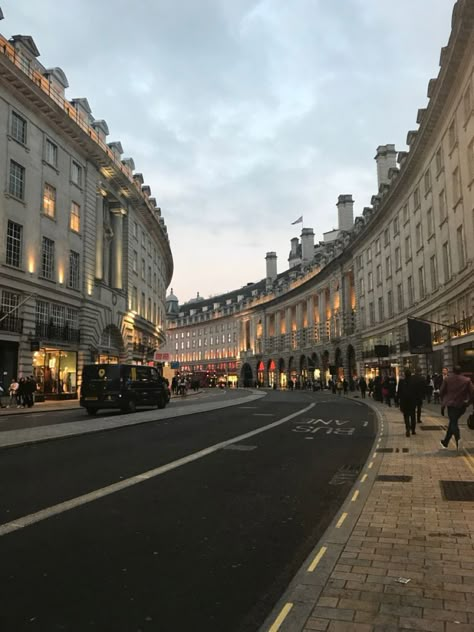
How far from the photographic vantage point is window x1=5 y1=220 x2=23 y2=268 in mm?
28906

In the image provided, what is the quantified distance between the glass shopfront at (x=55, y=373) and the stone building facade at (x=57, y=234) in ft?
0.22

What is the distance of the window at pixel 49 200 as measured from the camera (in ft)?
107

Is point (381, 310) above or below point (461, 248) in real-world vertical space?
below

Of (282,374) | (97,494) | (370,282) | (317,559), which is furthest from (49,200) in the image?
(282,374)

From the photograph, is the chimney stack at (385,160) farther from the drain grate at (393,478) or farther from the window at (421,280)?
the drain grate at (393,478)

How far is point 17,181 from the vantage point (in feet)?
98.3

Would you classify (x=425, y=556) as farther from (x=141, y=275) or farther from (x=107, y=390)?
(x=141, y=275)

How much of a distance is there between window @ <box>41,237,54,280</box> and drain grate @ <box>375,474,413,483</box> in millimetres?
27826

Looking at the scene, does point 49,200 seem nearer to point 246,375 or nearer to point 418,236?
point 418,236

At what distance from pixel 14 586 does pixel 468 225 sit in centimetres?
2812

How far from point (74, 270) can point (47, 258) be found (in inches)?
135

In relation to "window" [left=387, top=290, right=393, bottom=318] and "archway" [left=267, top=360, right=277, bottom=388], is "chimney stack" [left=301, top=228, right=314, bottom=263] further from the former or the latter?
"window" [left=387, top=290, right=393, bottom=318]

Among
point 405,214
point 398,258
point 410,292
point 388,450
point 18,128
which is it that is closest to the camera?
point 388,450

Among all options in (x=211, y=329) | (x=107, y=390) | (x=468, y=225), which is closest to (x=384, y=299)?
(x=468, y=225)
